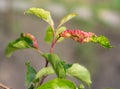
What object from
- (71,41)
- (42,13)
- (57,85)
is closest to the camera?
(57,85)

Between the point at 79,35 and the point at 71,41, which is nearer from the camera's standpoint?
the point at 79,35

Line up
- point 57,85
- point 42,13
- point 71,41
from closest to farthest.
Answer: point 57,85 < point 42,13 < point 71,41

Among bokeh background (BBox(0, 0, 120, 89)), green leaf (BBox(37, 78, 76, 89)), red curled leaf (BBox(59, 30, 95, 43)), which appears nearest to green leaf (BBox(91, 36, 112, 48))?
red curled leaf (BBox(59, 30, 95, 43))

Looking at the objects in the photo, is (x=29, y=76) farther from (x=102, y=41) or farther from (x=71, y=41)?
(x=71, y=41)

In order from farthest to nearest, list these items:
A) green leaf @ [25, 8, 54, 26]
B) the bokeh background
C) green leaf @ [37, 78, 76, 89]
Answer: the bokeh background < green leaf @ [25, 8, 54, 26] < green leaf @ [37, 78, 76, 89]

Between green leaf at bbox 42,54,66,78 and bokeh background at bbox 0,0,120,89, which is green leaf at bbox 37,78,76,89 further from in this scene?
bokeh background at bbox 0,0,120,89

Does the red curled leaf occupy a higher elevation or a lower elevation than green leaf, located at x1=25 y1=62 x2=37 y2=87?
higher

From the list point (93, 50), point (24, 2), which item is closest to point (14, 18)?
point (24, 2)

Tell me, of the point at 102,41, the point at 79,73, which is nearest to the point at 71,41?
the point at 79,73

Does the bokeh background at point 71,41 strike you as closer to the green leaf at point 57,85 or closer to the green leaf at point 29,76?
the green leaf at point 29,76

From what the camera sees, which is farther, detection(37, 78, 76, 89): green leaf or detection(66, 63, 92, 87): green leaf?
detection(66, 63, 92, 87): green leaf
